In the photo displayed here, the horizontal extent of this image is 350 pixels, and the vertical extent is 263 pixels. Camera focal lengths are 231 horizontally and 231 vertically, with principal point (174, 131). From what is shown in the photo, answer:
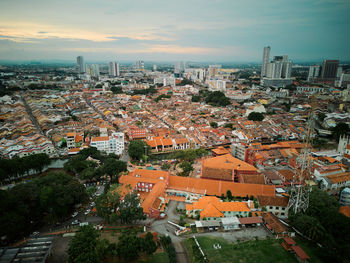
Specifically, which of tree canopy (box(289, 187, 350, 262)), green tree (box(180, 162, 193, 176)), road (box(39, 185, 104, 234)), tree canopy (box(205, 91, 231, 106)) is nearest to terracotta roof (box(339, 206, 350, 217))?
tree canopy (box(289, 187, 350, 262))

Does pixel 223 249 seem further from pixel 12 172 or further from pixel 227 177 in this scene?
pixel 12 172

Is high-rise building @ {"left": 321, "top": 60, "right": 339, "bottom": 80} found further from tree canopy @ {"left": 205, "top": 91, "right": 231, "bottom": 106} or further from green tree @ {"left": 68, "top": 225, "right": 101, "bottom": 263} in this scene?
green tree @ {"left": 68, "top": 225, "right": 101, "bottom": 263}

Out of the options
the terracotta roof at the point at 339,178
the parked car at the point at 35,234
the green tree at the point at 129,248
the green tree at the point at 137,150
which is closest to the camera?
the green tree at the point at 129,248

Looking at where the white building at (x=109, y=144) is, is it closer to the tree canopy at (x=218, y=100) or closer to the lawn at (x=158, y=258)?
the lawn at (x=158, y=258)

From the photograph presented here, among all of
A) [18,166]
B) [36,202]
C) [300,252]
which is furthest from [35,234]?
[300,252]

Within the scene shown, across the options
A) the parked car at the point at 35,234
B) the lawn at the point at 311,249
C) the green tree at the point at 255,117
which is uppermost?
the green tree at the point at 255,117

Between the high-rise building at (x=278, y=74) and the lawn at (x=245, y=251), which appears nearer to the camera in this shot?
the lawn at (x=245, y=251)

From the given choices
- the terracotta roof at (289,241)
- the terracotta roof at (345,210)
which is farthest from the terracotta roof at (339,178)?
the terracotta roof at (289,241)

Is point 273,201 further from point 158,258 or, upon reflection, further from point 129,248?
point 129,248
